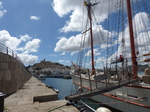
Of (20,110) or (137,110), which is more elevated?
(20,110)

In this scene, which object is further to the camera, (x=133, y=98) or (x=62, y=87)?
(x=62, y=87)

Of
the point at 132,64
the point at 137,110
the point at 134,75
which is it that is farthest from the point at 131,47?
the point at 137,110

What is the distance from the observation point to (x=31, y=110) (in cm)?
393

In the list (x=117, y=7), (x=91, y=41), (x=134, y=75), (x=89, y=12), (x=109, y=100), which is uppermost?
(x=89, y=12)

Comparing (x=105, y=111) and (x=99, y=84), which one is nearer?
(x=105, y=111)

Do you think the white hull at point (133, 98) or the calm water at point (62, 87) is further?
the calm water at point (62, 87)

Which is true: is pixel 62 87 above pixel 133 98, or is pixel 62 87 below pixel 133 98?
below

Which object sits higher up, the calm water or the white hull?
the white hull

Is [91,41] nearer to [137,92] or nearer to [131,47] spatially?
[131,47]

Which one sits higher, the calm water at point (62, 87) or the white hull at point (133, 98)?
the white hull at point (133, 98)

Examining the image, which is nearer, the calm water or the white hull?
the white hull

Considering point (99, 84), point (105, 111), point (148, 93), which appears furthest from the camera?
point (99, 84)

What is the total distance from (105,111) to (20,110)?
2937 millimetres

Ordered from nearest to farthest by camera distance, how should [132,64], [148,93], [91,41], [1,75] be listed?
[1,75], [148,93], [132,64], [91,41]
